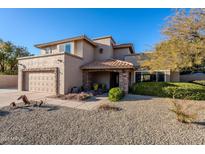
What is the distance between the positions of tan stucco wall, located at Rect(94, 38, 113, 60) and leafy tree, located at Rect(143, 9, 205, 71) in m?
7.35

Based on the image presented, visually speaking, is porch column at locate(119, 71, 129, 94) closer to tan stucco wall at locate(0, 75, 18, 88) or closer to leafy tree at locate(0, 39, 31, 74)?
tan stucco wall at locate(0, 75, 18, 88)

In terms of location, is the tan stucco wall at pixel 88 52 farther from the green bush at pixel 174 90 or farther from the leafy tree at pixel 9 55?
the leafy tree at pixel 9 55

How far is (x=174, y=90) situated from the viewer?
9562mm

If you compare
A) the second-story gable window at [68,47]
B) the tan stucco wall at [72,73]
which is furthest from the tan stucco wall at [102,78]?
the second-story gable window at [68,47]

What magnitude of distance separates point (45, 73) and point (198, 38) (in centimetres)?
1340

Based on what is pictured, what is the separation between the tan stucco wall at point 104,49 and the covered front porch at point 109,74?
6.06 feet

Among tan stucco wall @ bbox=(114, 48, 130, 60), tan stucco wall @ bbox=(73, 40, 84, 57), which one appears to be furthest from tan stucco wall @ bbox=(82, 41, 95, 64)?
tan stucco wall @ bbox=(114, 48, 130, 60)

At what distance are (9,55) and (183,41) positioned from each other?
31106 mm

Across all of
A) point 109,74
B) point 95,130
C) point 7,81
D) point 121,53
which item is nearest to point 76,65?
point 109,74

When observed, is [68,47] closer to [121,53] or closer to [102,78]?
[102,78]

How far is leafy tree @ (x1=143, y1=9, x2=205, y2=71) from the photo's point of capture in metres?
7.12
